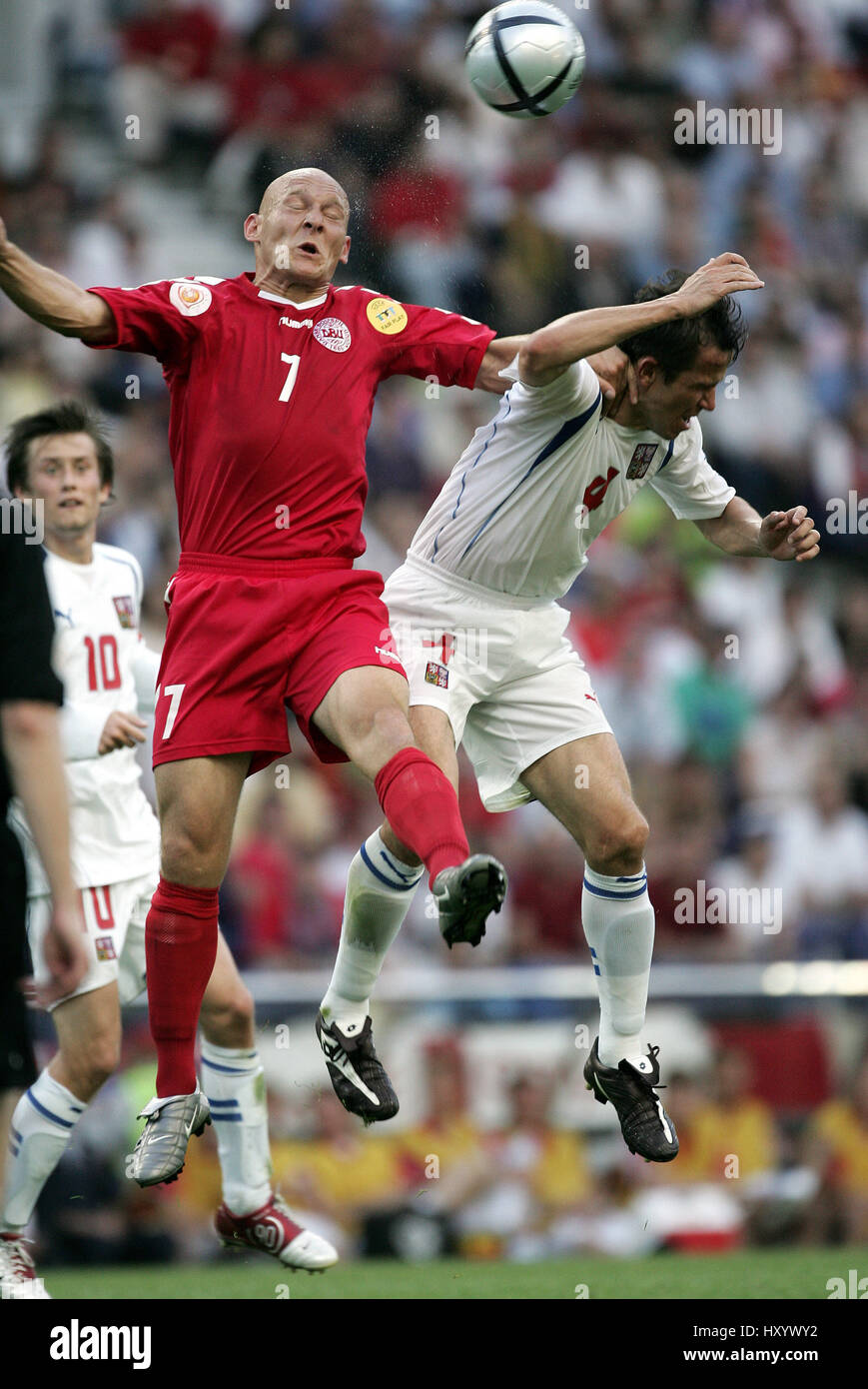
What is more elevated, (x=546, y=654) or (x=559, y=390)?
(x=559, y=390)

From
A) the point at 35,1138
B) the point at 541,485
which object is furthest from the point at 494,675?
the point at 35,1138

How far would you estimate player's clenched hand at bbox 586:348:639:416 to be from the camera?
628 cm

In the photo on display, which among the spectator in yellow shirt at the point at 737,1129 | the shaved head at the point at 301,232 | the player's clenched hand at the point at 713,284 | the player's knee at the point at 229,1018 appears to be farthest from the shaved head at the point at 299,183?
the spectator in yellow shirt at the point at 737,1129

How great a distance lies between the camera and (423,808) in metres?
5.38

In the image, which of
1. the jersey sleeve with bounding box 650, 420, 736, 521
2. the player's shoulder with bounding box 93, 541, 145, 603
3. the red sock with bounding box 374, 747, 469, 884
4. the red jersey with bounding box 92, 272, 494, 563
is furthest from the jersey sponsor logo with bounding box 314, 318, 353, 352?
the player's shoulder with bounding box 93, 541, 145, 603

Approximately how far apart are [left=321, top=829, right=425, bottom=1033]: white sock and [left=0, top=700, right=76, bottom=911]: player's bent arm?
2343 millimetres

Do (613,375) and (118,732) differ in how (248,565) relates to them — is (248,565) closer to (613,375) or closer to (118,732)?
(118,732)

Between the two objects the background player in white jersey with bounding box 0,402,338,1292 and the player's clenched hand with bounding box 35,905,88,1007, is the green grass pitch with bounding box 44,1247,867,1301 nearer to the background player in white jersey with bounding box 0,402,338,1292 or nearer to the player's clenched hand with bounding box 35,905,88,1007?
the background player in white jersey with bounding box 0,402,338,1292

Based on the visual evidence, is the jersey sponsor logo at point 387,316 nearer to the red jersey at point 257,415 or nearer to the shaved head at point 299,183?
the red jersey at point 257,415

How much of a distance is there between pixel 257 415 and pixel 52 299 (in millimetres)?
717

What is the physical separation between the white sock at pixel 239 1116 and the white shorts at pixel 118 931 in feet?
1.65

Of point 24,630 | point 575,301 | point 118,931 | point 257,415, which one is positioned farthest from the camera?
point 575,301

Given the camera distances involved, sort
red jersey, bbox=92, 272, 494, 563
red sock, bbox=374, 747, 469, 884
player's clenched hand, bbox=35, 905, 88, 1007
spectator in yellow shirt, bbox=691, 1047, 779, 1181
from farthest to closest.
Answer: spectator in yellow shirt, bbox=691, 1047, 779, 1181
red jersey, bbox=92, 272, 494, 563
red sock, bbox=374, 747, 469, 884
player's clenched hand, bbox=35, 905, 88, 1007

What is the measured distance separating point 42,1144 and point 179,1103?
3.86 ft
